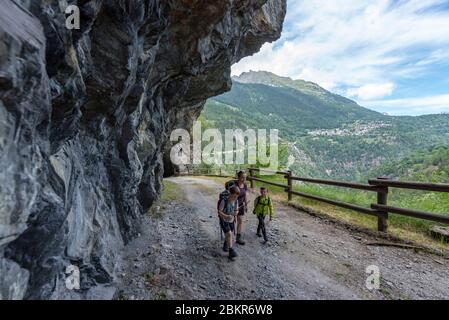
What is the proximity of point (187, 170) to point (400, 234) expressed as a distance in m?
35.5

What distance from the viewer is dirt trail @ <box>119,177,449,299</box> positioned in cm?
558

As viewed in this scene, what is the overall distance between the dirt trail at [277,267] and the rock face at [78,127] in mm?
819

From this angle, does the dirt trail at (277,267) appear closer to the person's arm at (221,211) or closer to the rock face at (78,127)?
the rock face at (78,127)

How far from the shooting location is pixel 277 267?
6738 mm

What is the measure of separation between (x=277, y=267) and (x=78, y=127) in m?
5.43

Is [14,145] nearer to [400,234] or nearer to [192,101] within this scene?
[400,234]

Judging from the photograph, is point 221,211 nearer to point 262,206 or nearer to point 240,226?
point 240,226

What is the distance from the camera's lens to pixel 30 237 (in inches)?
128

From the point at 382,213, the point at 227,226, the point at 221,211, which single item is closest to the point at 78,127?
the point at 221,211

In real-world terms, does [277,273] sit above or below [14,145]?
below

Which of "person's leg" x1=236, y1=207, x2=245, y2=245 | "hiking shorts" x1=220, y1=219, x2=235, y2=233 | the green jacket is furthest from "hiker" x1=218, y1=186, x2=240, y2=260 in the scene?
the green jacket

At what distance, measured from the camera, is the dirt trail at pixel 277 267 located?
5.58 m

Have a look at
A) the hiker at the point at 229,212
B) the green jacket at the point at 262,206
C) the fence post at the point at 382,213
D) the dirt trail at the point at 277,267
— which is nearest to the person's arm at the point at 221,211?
the hiker at the point at 229,212
